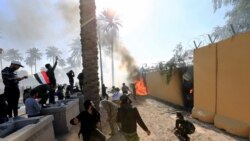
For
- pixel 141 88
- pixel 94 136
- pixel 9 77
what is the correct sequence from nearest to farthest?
1. pixel 94 136
2. pixel 9 77
3. pixel 141 88

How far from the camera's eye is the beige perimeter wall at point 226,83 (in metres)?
10.7

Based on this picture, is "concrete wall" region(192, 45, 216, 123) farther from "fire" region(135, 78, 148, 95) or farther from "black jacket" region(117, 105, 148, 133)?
"fire" region(135, 78, 148, 95)

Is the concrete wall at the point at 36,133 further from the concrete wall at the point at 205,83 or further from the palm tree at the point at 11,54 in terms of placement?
the palm tree at the point at 11,54

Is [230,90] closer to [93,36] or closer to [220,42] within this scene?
[220,42]

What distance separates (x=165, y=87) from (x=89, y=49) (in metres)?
16.1

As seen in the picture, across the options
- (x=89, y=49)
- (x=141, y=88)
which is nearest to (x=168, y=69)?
(x=141, y=88)

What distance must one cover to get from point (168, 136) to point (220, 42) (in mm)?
4090

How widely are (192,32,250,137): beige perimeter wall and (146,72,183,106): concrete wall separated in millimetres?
6282

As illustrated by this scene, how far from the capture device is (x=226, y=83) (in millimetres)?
12211

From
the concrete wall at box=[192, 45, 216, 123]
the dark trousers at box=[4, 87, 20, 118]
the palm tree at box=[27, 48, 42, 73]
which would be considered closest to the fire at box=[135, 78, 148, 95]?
the concrete wall at box=[192, 45, 216, 123]

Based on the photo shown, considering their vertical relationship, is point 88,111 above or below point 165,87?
above

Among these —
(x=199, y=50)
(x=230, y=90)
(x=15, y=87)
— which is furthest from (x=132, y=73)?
(x=15, y=87)

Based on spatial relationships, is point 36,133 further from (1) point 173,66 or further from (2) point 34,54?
(2) point 34,54

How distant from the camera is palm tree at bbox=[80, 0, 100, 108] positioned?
10328 mm
